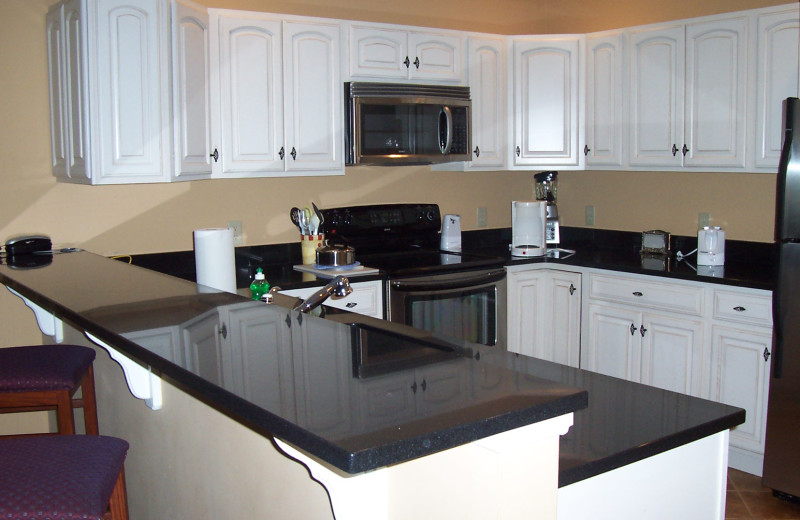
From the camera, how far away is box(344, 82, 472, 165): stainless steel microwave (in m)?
3.96

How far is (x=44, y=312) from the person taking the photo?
9.75 feet

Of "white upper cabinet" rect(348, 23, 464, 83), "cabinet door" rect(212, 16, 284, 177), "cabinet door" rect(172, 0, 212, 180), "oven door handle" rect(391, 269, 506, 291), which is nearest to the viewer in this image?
"cabinet door" rect(172, 0, 212, 180)

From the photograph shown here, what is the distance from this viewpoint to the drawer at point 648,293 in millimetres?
3699

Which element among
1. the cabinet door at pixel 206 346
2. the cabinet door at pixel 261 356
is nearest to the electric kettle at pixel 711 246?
the cabinet door at pixel 261 356

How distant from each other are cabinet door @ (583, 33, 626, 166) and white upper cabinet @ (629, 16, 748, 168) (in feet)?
0.28

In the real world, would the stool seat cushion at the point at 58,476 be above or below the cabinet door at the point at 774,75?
below

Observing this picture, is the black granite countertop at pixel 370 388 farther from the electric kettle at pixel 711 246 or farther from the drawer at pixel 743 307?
the electric kettle at pixel 711 246

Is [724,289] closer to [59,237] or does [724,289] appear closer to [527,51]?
[527,51]

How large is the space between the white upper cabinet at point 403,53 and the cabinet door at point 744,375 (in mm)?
1942

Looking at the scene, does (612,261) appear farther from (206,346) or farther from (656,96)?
(206,346)

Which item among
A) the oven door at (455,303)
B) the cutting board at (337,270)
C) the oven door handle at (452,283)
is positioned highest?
the cutting board at (337,270)

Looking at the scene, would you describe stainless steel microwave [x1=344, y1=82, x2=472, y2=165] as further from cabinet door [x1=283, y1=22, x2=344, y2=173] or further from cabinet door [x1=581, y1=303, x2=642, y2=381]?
cabinet door [x1=581, y1=303, x2=642, y2=381]

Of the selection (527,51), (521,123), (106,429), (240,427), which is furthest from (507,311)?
(240,427)

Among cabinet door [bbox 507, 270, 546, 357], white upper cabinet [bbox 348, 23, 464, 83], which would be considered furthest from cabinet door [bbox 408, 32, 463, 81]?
cabinet door [bbox 507, 270, 546, 357]
